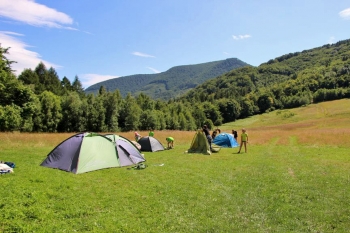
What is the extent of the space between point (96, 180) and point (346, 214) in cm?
924

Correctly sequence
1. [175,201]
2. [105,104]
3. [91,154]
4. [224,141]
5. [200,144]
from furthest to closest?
[105,104] < [224,141] < [200,144] < [91,154] < [175,201]

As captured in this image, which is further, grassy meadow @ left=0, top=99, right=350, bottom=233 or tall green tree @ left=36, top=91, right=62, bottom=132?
tall green tree @ left=36, top=91, right=62, bottom=132

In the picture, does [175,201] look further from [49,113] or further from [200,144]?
[49,113]

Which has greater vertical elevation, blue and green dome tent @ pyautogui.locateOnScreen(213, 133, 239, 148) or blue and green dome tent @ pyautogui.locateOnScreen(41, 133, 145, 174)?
blue and green dome tent @ pyautogui.locateOnScreen(41, 133, 145, 174)

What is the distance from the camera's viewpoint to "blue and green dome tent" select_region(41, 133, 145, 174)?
12828mm

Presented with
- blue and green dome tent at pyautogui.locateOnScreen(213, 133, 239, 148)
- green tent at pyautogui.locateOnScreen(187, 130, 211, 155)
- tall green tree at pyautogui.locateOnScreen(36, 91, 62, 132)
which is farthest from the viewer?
tall green tree at pyautogui.locateOnScreen(36, 91, 62, 132)

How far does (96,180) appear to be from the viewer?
431 inches

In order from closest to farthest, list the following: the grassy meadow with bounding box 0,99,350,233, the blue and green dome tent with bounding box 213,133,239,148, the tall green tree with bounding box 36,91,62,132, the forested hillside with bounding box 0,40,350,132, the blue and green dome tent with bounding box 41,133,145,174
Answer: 1. the grassy meadow with bounding box 0,99,350,233
2. the blue and green dome tent with bounding box 41,133,145,174
3. the forested hillside with bounding box 0,40,350,132
4. the blue and green dome tent with bounding box 213,133,239,148
5. the tall green tree with bounding box 36,91,62,132

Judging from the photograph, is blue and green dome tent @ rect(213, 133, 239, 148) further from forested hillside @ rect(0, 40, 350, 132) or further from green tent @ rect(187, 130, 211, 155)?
forested hillside @ rect(0, 40, 350, 132)

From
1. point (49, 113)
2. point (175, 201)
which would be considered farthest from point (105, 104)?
Answer: point (175, 201)

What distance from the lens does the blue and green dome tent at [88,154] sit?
1283 cm

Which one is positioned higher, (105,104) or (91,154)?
(105,104)

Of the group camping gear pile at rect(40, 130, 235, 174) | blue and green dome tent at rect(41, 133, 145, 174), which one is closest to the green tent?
camping gear pile at rect(40, 130, 235, 174)

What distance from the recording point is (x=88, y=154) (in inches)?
524
